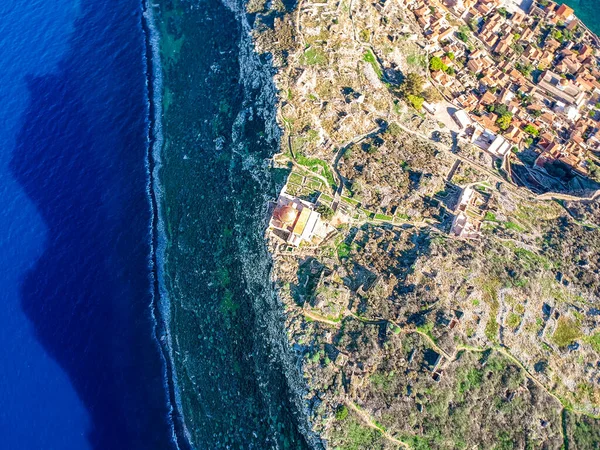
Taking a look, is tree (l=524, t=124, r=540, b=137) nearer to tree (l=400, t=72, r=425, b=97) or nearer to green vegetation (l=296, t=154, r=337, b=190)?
tree (l=400, t=72, r=425, b=97)

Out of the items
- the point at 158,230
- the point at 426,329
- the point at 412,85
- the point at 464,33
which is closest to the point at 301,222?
the point at 426,329

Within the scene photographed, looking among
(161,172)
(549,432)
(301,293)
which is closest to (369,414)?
(301,293)

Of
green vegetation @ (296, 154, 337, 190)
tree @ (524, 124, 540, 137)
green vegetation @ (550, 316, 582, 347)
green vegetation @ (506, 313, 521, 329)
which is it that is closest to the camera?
green vegetation @ (506, 313, 521, 329)

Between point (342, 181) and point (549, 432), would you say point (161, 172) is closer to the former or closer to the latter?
point (342, 181)

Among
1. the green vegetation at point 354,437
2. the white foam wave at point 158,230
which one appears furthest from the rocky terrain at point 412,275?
the white foam wave at point 158,230

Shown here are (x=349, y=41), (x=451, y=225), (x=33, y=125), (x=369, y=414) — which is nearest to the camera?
(x=369, y=414)

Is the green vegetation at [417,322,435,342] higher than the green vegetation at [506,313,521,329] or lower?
higher

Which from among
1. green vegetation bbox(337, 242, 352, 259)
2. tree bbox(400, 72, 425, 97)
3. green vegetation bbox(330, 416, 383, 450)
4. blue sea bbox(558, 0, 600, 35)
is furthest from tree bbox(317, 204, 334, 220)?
blue sea bbox(558, 0, 600, 35)
